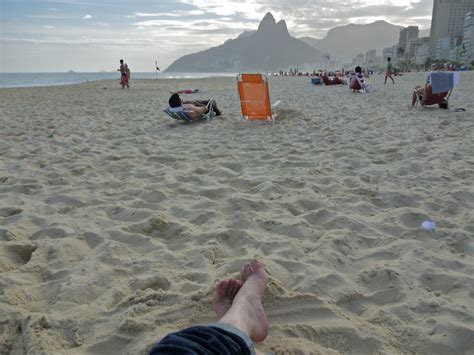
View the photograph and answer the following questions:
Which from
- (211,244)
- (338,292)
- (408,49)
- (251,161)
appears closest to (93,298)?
(211,244)

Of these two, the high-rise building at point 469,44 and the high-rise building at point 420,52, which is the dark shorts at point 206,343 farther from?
the high-rise building at point 420,52

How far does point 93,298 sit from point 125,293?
0.15m

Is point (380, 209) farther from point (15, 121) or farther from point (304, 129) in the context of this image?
point (15, 121)

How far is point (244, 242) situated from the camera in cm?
228

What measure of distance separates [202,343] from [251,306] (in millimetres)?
481

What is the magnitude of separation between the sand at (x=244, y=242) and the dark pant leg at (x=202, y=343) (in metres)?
0.36

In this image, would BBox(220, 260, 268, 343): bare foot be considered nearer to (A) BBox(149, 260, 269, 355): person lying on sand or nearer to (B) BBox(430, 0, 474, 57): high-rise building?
(A) BBox(149, 260, 269, 355): person lying on sand

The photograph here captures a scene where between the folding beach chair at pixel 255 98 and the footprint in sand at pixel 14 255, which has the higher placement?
the folding beach chair at pixel 255 98

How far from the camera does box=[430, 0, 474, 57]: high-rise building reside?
11438 centimetres

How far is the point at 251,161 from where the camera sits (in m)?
4.01

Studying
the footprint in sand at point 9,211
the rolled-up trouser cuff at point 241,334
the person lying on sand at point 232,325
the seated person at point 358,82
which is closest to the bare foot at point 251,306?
the person lying on sand at point 232,325

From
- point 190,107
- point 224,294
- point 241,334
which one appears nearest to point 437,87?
point 190,107

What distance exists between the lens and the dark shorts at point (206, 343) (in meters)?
1.08

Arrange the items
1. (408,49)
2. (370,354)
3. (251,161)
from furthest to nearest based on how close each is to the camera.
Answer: (408,49) < (251,161) < (370,354)
